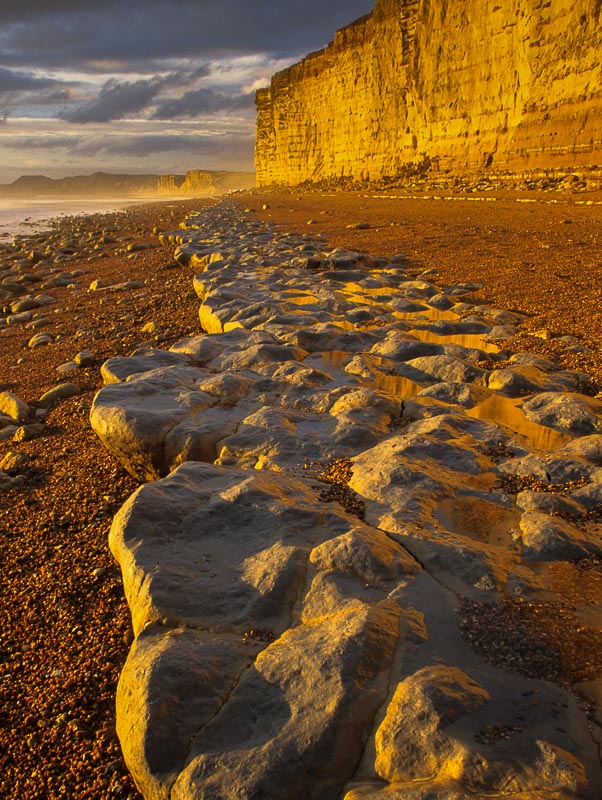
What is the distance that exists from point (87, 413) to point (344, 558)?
284cm

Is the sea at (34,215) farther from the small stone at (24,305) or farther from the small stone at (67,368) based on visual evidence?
the small stone at (67,368)

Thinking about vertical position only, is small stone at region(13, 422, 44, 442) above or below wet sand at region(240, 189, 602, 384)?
below

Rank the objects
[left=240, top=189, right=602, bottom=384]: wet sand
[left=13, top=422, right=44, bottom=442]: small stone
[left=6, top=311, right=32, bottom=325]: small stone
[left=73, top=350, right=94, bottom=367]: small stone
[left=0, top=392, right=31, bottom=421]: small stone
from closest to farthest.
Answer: [left=13, top=422, right=44, bottom=442]: small stone, [left=0, top=392, right=31, bottom=421]: small stone, [left=240, top=189, right=602, bottom=384]: wet sand, [left=73, top=350, right=94, bottom=367]: small stone, [left=6, top=311, right=32, bottom=325]: small stone

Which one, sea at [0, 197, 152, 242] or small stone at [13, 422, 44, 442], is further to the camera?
sea at [0, 197, 152, 242]

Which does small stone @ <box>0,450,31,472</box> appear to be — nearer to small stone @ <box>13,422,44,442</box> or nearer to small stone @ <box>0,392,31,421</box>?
small stone @ <box>13,422,44,442</box>

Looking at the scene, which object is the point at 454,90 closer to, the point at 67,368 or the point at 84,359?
the point at 84,359

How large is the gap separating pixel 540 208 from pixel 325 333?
9916 millimetres

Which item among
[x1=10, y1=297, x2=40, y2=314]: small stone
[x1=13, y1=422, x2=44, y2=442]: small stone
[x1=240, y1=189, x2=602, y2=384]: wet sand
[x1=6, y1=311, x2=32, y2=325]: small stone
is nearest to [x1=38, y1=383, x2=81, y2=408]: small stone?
[x1=13, y1=422, x2=44, y2=442]: small stone

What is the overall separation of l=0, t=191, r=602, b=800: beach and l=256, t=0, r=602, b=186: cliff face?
5404mm

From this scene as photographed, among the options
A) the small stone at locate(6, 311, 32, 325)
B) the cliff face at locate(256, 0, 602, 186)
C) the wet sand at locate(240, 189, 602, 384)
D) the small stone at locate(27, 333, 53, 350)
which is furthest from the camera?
the cliff face at locate(256, 0, 602, 186)

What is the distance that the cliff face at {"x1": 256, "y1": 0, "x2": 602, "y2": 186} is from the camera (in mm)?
15461

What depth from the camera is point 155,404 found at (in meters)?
3.40

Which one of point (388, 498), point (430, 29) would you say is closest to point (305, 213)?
point (430, 29)

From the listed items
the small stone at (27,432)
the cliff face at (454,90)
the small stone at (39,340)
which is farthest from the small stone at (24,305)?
the cliff face at (454,90)
